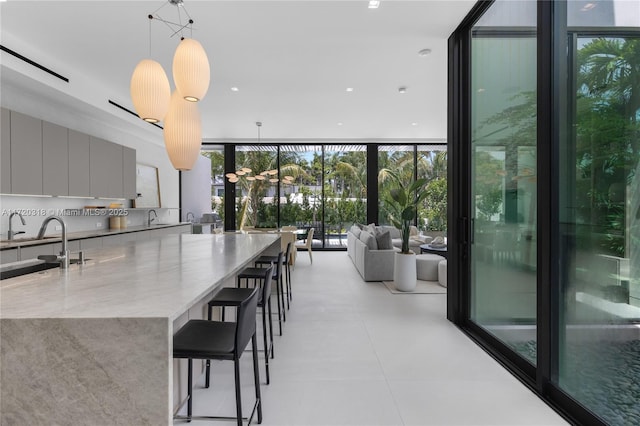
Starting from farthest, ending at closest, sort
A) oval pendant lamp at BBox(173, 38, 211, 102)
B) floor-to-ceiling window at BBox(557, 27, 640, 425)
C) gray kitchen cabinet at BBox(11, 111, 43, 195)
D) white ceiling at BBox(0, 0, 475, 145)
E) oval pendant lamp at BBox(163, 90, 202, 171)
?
gray kitchen cabinet at BBox(11, 111, 43, 195)
white ceiling at BBox(0, 0, 475, 145)
oval pendant lamp at BBox(163, 90, 202, 171)
oval pendant lamp at BBox(173, 38, 211, 102)
floor-to-ceiling window at BBox(557, 27, 640, 425)

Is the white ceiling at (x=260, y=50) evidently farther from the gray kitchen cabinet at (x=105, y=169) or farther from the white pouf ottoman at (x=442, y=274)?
the white pouf ottoman at (x=442, y=274)

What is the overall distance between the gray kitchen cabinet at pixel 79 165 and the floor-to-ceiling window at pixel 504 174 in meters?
5.34

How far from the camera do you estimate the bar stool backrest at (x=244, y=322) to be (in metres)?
1.41

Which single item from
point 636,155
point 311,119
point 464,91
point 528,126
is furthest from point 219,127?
point 636,155

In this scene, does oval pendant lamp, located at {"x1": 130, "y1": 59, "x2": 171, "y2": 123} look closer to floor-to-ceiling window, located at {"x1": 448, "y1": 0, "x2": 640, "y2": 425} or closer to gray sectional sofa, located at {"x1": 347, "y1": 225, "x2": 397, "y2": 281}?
floor-to-ceiling window, located at {"x1": 448, "y1": 0, "x2": 640, "y2": 425}

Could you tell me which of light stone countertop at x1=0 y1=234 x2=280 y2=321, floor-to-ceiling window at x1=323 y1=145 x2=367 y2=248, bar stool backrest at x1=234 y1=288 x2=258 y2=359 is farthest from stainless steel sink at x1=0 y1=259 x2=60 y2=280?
floor-to-ceiling window at x1=323 y1=145 x2=367 y2=248

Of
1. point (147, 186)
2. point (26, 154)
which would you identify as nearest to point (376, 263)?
point (26, 154)

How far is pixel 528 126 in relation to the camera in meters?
2.35

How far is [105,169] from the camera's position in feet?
16.8

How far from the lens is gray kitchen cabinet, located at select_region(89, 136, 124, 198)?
191 inches

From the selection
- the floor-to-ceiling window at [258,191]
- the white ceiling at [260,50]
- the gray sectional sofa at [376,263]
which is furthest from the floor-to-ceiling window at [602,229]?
the floor-to-ceiling window at [258,191]

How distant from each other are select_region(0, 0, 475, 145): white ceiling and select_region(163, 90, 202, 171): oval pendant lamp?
0.94 m

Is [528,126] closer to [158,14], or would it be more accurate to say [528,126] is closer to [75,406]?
[75,406]

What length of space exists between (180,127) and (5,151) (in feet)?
7.67
